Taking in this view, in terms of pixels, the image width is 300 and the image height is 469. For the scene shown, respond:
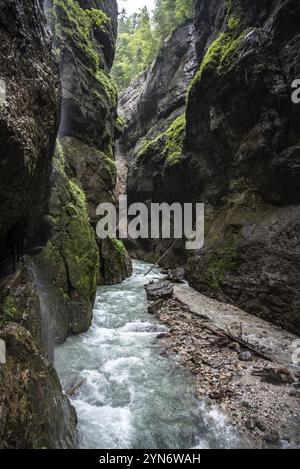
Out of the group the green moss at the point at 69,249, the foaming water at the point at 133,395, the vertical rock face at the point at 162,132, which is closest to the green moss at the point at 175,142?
the vertical rock face at the point at 162,132

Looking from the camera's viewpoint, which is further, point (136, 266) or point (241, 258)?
point (136, 266)

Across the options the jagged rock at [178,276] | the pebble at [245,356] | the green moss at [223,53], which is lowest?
the pebble at [245,356]

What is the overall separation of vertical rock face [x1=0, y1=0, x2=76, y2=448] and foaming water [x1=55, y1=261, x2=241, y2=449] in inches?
32.5

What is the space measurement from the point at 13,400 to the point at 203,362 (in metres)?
4.96

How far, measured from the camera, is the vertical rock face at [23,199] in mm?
3410

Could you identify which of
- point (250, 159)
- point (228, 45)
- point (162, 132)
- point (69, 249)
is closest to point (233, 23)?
point (228, 45)

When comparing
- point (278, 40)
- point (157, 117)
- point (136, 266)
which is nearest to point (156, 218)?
point (136, 266)

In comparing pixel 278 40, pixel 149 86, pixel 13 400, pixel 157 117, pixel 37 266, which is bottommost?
pixel 13 400

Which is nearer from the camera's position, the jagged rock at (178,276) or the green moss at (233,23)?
the green moss at (233,23)

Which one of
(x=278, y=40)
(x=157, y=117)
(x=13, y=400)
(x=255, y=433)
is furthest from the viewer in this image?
(x=157, y=117)

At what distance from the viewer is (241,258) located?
11555mm

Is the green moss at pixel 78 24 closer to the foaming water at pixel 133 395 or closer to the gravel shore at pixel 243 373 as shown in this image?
the foaming water at pixel 133 395

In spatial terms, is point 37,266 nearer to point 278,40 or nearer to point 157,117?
point 278,40

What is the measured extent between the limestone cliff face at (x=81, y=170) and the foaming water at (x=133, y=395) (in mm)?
1117
